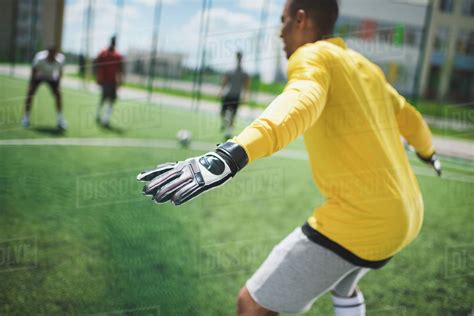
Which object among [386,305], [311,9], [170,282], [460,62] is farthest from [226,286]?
[460,62]

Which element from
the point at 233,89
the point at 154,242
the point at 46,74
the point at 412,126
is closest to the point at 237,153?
the point at 412,126

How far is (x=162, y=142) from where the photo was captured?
10391mm

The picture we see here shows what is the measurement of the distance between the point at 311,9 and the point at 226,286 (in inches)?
97.5

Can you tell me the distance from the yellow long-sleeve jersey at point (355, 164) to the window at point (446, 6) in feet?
97.8

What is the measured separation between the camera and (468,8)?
93.8 feet

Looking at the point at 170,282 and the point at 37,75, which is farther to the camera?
the point at 37,75

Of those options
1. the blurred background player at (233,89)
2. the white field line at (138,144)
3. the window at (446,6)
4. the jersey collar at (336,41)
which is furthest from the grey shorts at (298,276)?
the window at (446,6)

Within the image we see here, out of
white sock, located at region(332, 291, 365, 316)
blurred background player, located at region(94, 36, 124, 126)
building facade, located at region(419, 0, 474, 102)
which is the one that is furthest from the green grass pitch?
building facade, located at region(419, 0, 474, 102)

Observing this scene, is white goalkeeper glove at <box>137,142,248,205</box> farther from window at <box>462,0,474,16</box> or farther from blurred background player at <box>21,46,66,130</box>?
window at <box>462,0,474,16</box>

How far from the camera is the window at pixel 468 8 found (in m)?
28.2

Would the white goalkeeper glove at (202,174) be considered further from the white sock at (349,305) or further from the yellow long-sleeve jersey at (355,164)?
the white sock at (349,305)

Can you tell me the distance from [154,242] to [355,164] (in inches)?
115

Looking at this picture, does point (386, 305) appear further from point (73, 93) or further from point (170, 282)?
point (73, 93)

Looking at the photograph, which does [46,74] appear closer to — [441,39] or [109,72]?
[109,72]
